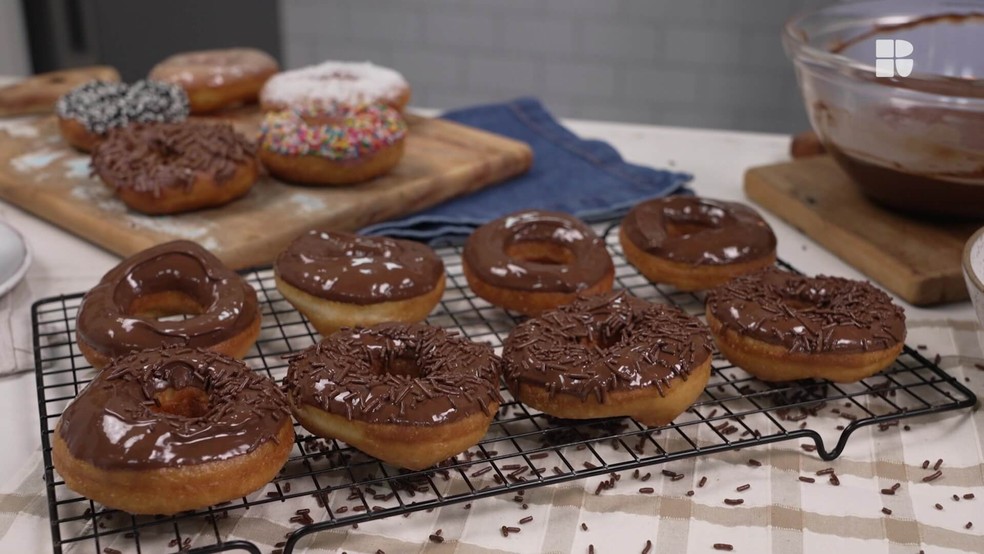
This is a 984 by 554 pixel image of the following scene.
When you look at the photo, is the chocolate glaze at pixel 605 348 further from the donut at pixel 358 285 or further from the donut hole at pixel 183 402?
the donut hole at pixel 183 402

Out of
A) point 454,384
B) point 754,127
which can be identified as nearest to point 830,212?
point 454,384

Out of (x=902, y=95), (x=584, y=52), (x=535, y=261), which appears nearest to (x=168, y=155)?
(x=535, y=261)

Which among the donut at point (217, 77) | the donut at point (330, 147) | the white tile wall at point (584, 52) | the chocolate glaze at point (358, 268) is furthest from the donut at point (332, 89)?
the white tile wall at point (584, 52)

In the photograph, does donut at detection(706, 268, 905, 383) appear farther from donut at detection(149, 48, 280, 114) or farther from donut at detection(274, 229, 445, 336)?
donut at detection(149, 48, 280, 114)

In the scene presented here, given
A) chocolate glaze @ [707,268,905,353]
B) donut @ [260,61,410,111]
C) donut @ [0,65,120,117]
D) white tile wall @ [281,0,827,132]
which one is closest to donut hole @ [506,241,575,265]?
chocolate glaze @ [707,268,905,353]

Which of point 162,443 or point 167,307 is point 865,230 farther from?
point 162,443

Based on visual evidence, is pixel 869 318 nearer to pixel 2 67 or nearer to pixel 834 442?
pixel 834 442
